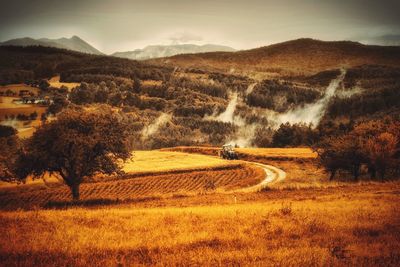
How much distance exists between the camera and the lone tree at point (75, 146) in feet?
100

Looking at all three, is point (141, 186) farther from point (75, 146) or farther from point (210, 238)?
point (210, 238)

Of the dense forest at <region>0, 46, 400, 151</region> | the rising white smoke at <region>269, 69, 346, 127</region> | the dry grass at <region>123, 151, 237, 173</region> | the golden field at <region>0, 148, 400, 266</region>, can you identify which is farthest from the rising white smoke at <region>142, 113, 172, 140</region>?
the golden field at <region>0, 148, 400, 266</region>

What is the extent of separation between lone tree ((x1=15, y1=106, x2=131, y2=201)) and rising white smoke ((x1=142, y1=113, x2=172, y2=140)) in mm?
88112

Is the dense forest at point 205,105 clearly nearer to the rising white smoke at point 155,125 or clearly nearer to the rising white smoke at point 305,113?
the rising white smoke at point 155,125

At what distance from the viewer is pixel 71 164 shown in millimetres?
31891

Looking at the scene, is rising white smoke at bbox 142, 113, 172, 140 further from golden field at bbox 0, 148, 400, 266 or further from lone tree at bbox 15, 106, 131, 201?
golden field at bbox 0, 148, 400, 266

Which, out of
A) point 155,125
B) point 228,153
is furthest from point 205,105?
point 228,153

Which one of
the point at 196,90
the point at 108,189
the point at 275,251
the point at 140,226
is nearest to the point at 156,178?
the point at 108,189

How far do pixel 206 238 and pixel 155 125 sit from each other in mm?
124018

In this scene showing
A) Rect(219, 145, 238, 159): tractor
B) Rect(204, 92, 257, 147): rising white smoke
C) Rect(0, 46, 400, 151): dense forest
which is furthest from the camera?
Rect(204, 92, 257, 147): rising white smoke

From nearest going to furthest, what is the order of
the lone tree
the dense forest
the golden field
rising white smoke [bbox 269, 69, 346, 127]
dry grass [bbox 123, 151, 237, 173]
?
the golden field, the lone tree, dry grass [bbox 123, 151, 237, 173], the dense forest, rising white smoke [bbox 269, 69, 346, 127]

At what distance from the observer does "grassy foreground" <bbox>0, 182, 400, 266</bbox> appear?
8.90 metres

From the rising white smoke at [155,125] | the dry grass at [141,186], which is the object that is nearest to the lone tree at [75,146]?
the dry grass at [141,186]

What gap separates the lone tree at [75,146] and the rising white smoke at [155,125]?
8811cm
